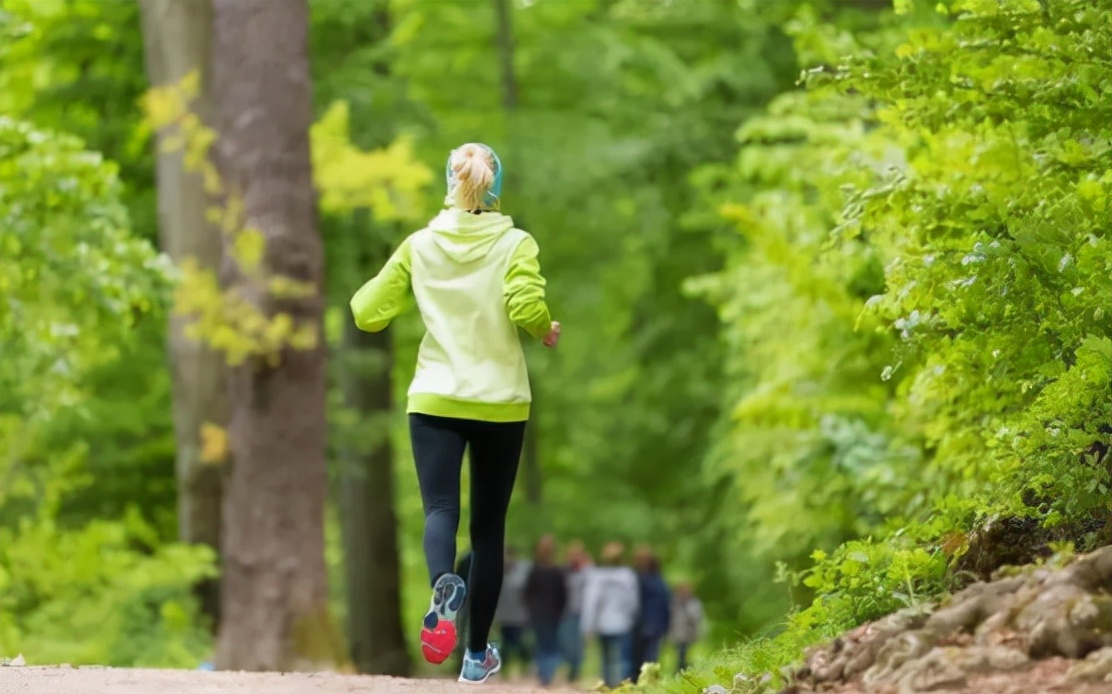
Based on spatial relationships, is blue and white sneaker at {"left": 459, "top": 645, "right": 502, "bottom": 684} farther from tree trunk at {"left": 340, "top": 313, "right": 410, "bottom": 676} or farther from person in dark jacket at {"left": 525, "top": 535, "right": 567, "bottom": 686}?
tree trunk at {"left": 340, "top": 313, "right": 410, "bottom": 676}

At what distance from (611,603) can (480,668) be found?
12.3 m

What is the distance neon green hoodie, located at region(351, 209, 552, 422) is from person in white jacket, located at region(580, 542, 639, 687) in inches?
488

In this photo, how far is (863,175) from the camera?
26.8 ft

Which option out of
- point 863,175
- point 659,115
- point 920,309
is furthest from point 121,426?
point 920,309

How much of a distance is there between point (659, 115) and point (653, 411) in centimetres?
389

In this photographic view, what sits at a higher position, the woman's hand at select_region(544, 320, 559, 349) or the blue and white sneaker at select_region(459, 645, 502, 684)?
the woman's hand at select_region(544, 320, 559, 349)

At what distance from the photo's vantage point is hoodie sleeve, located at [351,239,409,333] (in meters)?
6.80

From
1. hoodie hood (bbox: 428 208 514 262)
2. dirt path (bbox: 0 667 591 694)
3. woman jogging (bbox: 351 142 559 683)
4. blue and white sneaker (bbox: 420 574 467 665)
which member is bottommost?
dirt path (bbox: 0 667 591 694)

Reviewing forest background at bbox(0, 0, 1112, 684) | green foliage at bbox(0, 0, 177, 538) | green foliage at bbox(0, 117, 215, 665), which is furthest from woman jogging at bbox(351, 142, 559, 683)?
green foliage at bbox(0, 0, 177, 538)

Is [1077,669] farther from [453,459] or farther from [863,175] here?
[863,175]

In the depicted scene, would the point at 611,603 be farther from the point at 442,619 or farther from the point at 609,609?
the point at 442,619

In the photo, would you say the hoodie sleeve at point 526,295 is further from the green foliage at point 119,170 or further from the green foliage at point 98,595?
the green foliage at point 119,170

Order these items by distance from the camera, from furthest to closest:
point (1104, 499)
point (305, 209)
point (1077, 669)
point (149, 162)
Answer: point (149, 162) < point (305, 209) < point (1104, 499) < point (1077, 669)

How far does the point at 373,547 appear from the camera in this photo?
782 inches
